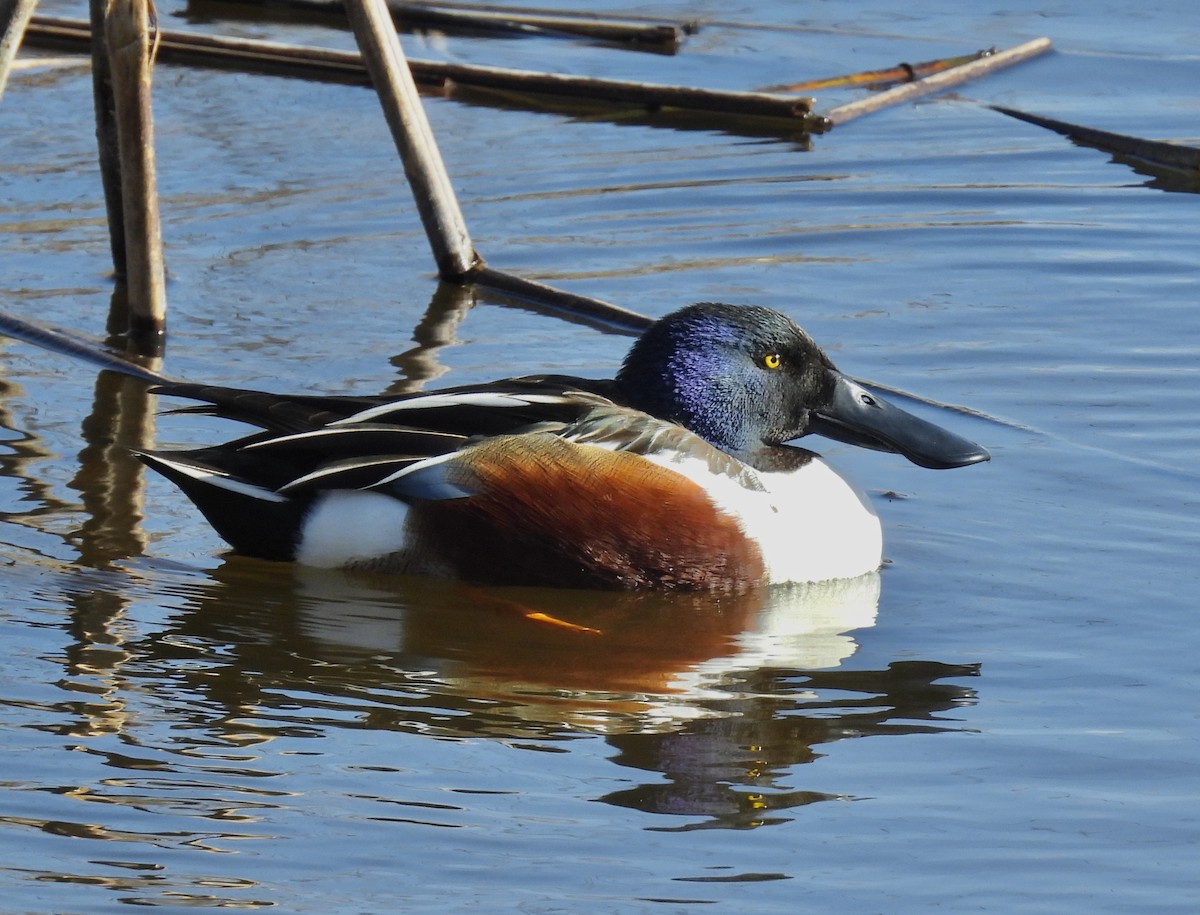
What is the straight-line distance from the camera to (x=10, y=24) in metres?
6.23

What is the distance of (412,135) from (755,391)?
2334mm

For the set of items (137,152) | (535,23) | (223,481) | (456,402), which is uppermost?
(535,23)

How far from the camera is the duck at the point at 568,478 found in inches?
207

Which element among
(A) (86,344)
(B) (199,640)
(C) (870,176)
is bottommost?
(B) (199,640)

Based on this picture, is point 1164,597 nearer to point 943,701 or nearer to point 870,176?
point 943,701

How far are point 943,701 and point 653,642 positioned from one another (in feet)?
2.65

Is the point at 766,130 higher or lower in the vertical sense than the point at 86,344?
higher

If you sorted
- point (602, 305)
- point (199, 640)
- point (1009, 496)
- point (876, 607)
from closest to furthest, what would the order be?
point (199, 640)
point (876, 607)
point (1009, 496)
point (602, 305)

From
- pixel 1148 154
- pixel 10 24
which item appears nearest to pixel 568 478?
pixel 10 24

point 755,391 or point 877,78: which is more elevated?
point 877,78

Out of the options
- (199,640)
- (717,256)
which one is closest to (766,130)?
(717,256)

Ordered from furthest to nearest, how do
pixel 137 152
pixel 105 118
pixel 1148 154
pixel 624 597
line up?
1. pixel 1148 154
2. pixel 105 118
3. pixel 137 152
4. pixel 624 597

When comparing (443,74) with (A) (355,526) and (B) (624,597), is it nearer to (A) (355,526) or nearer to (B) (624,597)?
(A) (355,526)

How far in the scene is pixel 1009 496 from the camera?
5945mm
